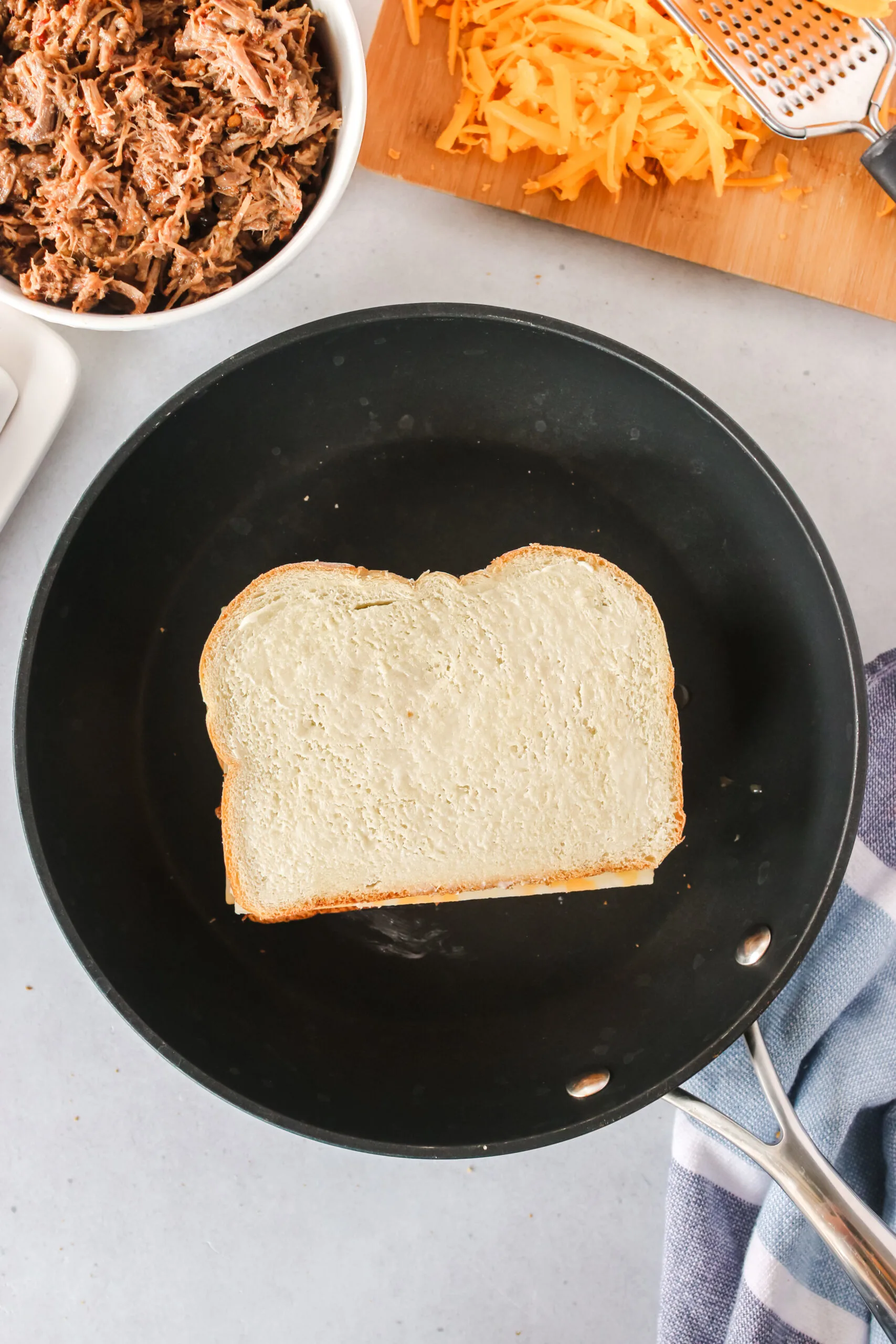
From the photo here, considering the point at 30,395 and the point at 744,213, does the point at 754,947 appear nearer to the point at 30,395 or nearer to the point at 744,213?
the point at 744,213

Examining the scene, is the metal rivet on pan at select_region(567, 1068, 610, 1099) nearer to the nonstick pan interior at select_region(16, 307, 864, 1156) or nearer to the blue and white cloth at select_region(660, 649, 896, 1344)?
the nonstick pan interior at select_region(16, 307, 864, 1156)

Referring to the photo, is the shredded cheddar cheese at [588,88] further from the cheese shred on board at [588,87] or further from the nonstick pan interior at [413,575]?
the nonstick pan interior at [413,575]

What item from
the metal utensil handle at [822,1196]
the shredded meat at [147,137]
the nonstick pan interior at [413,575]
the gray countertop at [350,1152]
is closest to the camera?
the shredded meat at [147,137]

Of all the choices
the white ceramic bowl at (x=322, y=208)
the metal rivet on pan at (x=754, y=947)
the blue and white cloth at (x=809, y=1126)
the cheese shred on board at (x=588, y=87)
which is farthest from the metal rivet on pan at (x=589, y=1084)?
the cheese shred on board at (x=588, y=87)

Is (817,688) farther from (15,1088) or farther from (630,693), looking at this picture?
(15,1088)

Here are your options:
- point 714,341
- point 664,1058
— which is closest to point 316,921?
point 664,1058

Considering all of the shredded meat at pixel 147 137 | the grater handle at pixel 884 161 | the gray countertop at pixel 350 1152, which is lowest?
the gray countertop at pixel 350 1152

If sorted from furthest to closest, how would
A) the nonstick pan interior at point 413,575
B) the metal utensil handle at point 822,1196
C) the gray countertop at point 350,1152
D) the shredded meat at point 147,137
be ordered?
the gray countertop at point 350,1152 → the nonstick pan interior at point 413,575 → the metal utensil handle at point 822,1196 → the shredded meat at point 147,137
